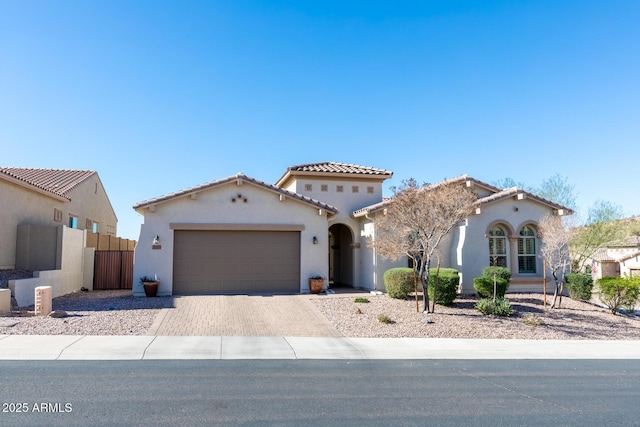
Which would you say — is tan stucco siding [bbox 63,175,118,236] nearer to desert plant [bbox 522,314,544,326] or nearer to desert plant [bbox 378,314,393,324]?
desert plant [bbox 378,314,393,324]

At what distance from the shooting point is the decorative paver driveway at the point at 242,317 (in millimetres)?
11875

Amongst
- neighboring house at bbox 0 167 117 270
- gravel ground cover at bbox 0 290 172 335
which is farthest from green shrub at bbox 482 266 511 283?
neighboring house at bbox 0 167 117 270

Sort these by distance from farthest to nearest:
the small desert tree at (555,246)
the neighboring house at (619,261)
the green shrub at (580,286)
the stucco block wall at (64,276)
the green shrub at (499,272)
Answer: the neighboring house at (619,261)
the green shrub at (580,286)
the green shrub at (499,272)
the small desert tree at (555,246)
the stucco block wall at (64,276)

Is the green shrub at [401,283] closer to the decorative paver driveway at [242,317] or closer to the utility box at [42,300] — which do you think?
the decorative paver driveway at [242,317]

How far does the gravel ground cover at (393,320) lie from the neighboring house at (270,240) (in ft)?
5.52

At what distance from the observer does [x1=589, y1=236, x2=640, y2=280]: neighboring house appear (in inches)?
1374

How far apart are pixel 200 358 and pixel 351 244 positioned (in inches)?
535

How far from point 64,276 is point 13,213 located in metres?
3.19

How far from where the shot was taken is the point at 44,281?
53.2 feet

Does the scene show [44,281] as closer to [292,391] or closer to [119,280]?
[119,280]

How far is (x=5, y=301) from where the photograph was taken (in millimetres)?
13219

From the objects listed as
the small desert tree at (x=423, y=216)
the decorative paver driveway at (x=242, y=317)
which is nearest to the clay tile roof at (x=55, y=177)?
the decorative paver driveway at (x=242, y=317)

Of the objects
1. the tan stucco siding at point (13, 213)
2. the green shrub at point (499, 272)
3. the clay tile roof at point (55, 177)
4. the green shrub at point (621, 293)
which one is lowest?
the green shrub at point (621, 293)

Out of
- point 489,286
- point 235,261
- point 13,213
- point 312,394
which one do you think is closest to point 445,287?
point 489,286
